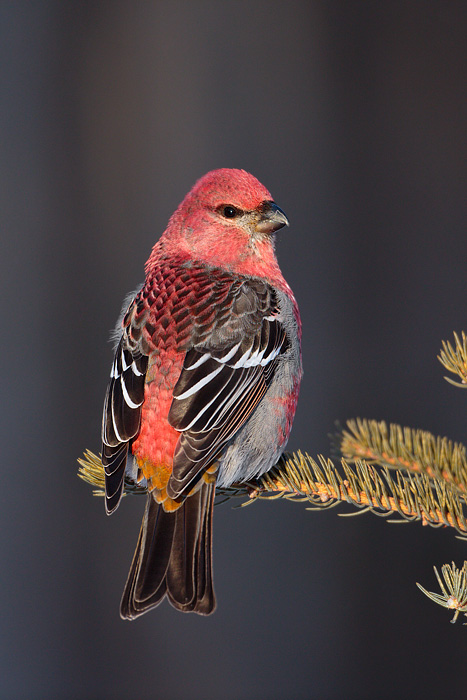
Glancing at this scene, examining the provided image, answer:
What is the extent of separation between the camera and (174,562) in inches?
64.0

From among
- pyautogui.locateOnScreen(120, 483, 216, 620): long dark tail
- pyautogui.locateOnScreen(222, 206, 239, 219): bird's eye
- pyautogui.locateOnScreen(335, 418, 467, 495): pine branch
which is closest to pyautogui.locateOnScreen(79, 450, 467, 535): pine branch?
pyautogui.locateOnScreen(335, 418, 467, 495): pine branch

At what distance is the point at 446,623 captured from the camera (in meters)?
3.58

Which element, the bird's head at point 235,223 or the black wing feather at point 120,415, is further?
the bird's head at point 235,223

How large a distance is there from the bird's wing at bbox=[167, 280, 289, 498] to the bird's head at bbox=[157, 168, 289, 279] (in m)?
0.16

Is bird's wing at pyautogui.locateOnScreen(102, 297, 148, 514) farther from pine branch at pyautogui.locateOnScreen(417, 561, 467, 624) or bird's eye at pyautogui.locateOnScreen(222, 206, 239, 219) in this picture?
pine branch at pyautogui.locateOnScreen(417, 561, 467, 624)

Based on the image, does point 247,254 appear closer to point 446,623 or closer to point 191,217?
point 191,217

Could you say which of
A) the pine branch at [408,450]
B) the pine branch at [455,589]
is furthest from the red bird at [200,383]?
the pine branch at [455,589]

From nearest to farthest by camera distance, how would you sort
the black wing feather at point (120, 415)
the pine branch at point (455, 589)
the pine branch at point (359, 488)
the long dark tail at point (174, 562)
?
the pine branch at point (455, 589)
the pine branch at point (359, 488)
the long dark tail at point (174, 562)
the black wing feather at point (120, 415)

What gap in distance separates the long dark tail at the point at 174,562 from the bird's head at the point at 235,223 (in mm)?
888

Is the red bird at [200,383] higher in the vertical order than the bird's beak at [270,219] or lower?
lower

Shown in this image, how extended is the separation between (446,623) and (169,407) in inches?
101

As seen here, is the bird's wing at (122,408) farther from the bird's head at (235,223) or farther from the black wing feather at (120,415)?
the bird's head at (235,223)

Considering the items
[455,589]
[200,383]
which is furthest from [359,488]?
[200,383]

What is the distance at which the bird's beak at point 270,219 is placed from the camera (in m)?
2.23
